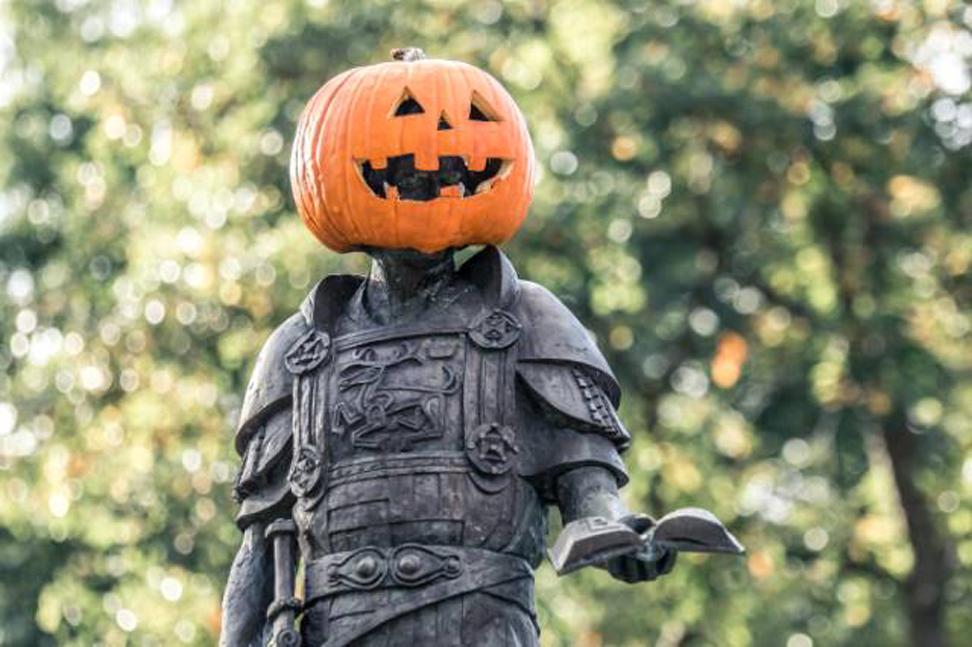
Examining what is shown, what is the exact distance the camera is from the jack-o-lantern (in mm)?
10961

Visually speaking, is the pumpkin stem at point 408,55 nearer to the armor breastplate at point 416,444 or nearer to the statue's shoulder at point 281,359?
the statue's shoulder at point 281,359

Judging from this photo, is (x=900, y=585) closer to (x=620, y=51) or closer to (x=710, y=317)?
(x=710, y=317)

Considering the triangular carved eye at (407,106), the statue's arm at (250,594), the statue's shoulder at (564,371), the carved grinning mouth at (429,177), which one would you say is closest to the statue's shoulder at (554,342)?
the statue's shoulder at (564,371)

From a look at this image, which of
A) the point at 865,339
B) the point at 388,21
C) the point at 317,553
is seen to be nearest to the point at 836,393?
the point at 865,339

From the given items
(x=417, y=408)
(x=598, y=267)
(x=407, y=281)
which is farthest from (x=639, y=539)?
(x=598, y=267)

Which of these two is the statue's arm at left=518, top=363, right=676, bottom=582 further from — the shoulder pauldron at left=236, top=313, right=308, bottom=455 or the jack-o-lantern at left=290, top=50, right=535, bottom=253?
the shoulder pauldron at left=236, top=313, right=308, bottom=455

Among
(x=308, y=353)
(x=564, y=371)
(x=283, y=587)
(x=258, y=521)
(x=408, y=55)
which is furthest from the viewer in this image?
(x=408, y=55)

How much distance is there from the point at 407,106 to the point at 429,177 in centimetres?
27

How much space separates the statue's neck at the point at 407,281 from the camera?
11.1 meters

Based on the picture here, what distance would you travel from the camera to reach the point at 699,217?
25.7 m

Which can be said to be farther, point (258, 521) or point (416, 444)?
point (258, 521)

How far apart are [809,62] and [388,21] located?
10.3 feet

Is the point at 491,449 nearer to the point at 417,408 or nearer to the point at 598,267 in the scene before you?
the point at 417,408

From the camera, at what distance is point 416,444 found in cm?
1080
